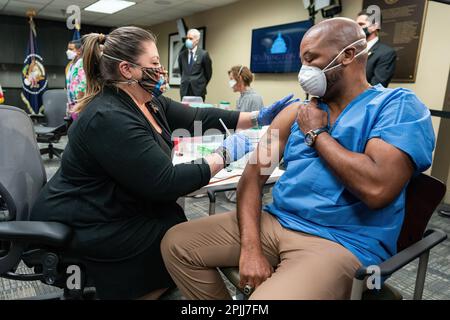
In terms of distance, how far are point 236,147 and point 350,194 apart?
19.6 inches

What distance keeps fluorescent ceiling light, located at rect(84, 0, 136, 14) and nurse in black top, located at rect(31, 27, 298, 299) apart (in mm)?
5687

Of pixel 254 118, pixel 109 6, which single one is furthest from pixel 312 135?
pixel 109 6

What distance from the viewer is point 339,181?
1001 mm

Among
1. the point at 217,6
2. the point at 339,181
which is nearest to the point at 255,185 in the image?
the point at 339,181

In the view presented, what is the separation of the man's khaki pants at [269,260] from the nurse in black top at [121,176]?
0.46 ft

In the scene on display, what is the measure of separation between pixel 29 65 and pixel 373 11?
6796mm

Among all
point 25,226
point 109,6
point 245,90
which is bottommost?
point 25,226

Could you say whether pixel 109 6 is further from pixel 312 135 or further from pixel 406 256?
pixel 406 256

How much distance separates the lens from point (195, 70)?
5.11 meters

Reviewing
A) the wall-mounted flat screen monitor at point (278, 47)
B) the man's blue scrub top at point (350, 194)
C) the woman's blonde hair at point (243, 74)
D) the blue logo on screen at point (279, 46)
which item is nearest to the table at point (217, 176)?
the man's blue scrub top at point (350, 194)

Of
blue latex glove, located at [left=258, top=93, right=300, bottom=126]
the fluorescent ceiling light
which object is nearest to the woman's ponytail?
blue latex glove, located at [left=258, top=93, right=300, bottom=126]

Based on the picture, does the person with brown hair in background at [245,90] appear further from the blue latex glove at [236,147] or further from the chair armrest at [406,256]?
the chair armrest at [406,256]

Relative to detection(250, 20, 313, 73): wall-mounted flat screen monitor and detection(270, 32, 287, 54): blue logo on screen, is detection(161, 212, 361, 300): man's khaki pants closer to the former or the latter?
detection(250, 20, 313, 73): wall-mounted flat screen monitor

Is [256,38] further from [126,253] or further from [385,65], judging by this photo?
[126,253]
